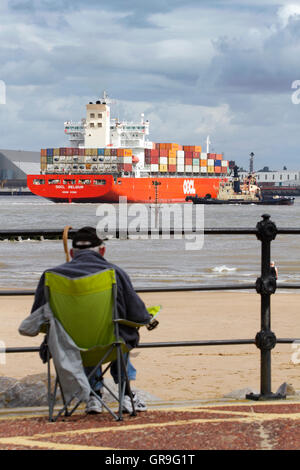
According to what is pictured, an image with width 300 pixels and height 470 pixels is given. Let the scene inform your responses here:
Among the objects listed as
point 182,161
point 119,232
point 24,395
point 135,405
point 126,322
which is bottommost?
point 24,395

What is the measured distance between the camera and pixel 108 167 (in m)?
89.9

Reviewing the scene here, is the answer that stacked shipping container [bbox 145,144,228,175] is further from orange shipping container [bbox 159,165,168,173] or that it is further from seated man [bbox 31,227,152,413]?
seated man [bbox 31,227,152,413]

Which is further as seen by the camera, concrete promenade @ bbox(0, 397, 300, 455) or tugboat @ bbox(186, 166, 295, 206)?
tugboat @ bbox(186, 166, 295, 206)

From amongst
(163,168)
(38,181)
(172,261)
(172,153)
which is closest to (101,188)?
(38,181)

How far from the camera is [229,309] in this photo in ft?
45.7

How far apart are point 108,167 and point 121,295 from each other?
86745 mm

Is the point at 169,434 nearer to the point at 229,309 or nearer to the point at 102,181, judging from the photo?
the point at 229,309

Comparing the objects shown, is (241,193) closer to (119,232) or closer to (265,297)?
(119,232)

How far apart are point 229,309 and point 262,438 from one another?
10.5 metres

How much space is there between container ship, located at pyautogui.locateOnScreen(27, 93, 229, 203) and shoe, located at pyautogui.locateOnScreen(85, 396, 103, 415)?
82.5 metres

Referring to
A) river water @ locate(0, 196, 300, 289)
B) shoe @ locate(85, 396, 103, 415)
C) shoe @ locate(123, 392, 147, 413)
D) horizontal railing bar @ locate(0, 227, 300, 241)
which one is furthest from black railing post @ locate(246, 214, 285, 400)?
river water @ locate(0, 196, 300, 289)

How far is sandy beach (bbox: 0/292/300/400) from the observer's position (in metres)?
6.76

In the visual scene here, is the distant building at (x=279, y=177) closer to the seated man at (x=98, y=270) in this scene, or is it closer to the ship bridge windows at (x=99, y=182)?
the ship bridge windows at (x=99, y=182)

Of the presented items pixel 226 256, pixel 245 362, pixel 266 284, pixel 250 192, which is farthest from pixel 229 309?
pixel 250 192
